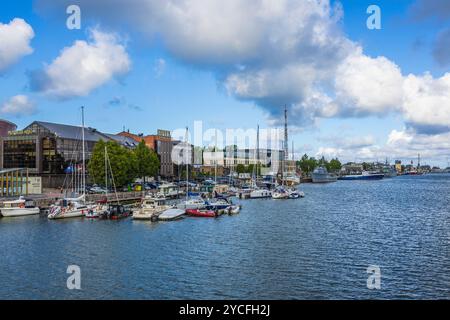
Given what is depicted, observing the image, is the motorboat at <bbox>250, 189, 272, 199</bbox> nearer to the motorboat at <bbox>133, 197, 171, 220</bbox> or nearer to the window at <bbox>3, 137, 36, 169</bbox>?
the motorboat at <bbox>133, 197, 171, 220</bbox>

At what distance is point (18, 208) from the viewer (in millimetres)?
70812

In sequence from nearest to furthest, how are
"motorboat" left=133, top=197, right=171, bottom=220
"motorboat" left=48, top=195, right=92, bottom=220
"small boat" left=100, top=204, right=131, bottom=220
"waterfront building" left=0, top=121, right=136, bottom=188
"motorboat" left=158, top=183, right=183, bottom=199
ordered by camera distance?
"motorboat" left=133, top=197, right=171, bottom=220 → "motorboat" left=48, top=195, right=92, bottom=220 → "small boat" left=100, top=204, right=131, bottom=220 → "motorboat" left=158, top=183, right=183, bottom=199 → "waterfront building" left=0, top=121, right=136, bottom=188

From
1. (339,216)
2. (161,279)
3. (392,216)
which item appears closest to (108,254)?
(161,279)

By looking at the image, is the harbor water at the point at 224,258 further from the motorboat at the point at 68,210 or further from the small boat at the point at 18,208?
the small boat at the point at 18,208

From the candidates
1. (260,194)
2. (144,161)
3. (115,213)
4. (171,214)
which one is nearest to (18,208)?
(115,213)

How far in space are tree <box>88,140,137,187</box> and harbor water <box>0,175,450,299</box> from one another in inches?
1197

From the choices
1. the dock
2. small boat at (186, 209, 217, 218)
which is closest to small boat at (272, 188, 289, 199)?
the dock

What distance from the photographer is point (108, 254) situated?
42156mm

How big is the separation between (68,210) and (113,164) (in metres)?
29.7

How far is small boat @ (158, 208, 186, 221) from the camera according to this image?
6704cm
